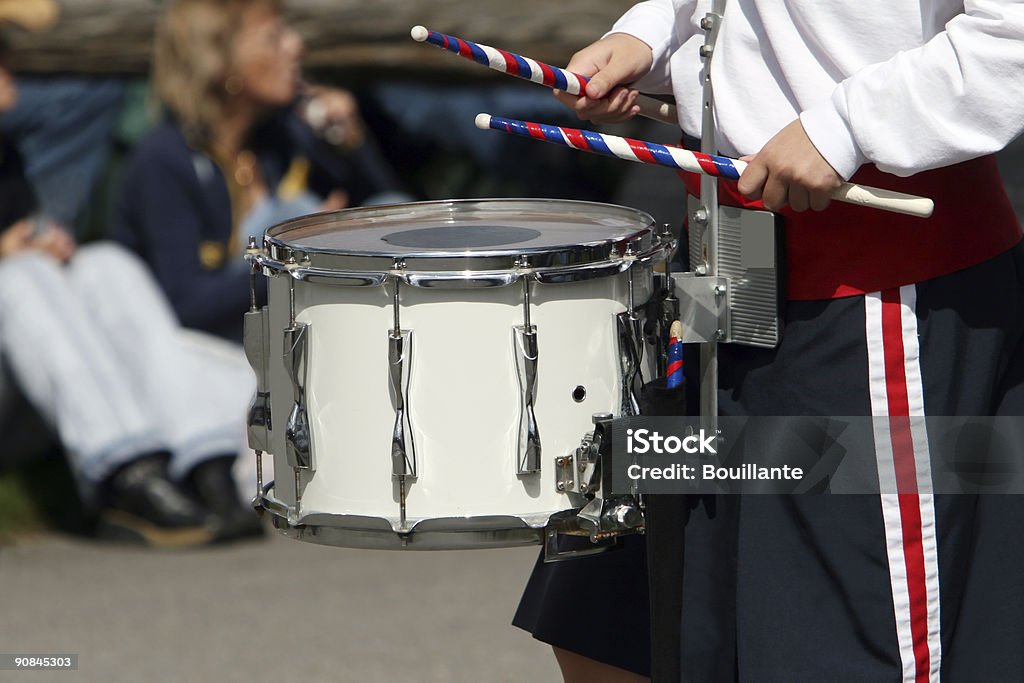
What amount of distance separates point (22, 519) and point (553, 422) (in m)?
3.16

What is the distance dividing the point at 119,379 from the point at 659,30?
2770mm

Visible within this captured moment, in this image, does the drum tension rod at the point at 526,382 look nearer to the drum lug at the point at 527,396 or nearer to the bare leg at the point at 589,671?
the drum lug at the point at 527,396

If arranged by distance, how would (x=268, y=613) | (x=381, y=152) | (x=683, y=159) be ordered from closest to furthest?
(x=683, y=159), (x=268, y=613), (x=381, y=152)

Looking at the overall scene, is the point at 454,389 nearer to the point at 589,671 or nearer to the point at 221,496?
the point at 589,671

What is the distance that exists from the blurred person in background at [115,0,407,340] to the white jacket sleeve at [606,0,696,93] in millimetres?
2425

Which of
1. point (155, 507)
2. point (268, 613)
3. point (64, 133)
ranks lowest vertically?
point (268, 613)

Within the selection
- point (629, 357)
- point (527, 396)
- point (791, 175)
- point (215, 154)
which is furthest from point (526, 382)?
point (215, 154)

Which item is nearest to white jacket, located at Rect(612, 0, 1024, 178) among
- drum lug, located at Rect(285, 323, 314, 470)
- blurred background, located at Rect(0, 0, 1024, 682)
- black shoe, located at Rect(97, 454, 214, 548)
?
drum lug, located at Rect(285, 323, 314, 470)

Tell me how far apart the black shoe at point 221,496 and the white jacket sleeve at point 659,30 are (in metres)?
2.58

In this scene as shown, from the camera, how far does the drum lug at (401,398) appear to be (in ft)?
5.72

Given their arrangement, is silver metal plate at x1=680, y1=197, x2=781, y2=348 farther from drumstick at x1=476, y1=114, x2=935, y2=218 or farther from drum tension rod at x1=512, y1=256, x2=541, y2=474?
drum tension rod at x1=512, y1=256, x2=541, y2=474

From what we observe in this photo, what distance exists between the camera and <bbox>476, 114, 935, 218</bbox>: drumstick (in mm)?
1618

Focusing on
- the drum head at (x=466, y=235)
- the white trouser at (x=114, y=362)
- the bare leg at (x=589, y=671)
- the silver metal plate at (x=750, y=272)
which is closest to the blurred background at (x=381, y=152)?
the white trouser at (x=114, y=362)

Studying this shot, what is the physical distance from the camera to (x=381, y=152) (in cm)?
457
